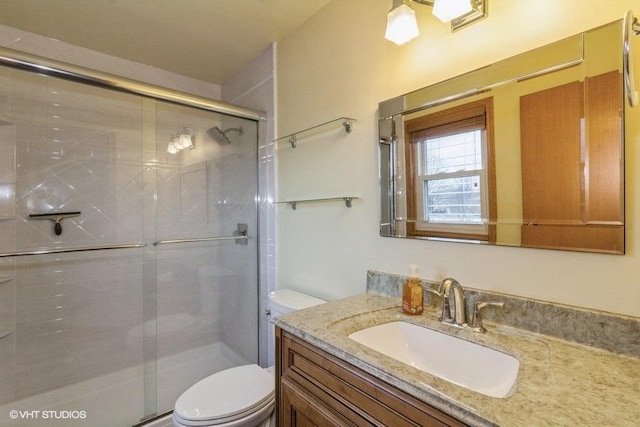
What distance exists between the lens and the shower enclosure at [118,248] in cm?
183

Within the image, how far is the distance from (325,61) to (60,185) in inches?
73.6

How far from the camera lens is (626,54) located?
0.71 metres

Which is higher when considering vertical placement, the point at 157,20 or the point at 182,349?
the point at 157,20

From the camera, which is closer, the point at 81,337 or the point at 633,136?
the point at 633,136

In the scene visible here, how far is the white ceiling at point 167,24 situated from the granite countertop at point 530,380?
1.62 metres

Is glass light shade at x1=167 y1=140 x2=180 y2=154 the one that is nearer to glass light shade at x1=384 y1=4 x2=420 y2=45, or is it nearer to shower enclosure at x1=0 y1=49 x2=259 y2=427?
shower enclosure at x1=0 y1=49 x2=259 y2=427

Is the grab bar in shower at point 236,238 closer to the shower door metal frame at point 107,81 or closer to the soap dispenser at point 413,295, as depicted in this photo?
the shower door metal frame at point 107,81

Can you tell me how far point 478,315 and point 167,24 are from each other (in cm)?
214

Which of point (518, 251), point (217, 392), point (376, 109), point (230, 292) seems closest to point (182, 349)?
point (230, 292)

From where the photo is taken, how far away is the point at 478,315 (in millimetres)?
945

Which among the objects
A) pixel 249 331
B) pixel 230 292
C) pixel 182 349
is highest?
pixel 230 292

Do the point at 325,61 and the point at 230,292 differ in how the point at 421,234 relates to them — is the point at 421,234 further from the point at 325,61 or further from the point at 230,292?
the point at 230,292

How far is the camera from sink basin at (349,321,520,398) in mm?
793

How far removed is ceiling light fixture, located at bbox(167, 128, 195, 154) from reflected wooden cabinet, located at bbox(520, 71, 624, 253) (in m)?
2.11
